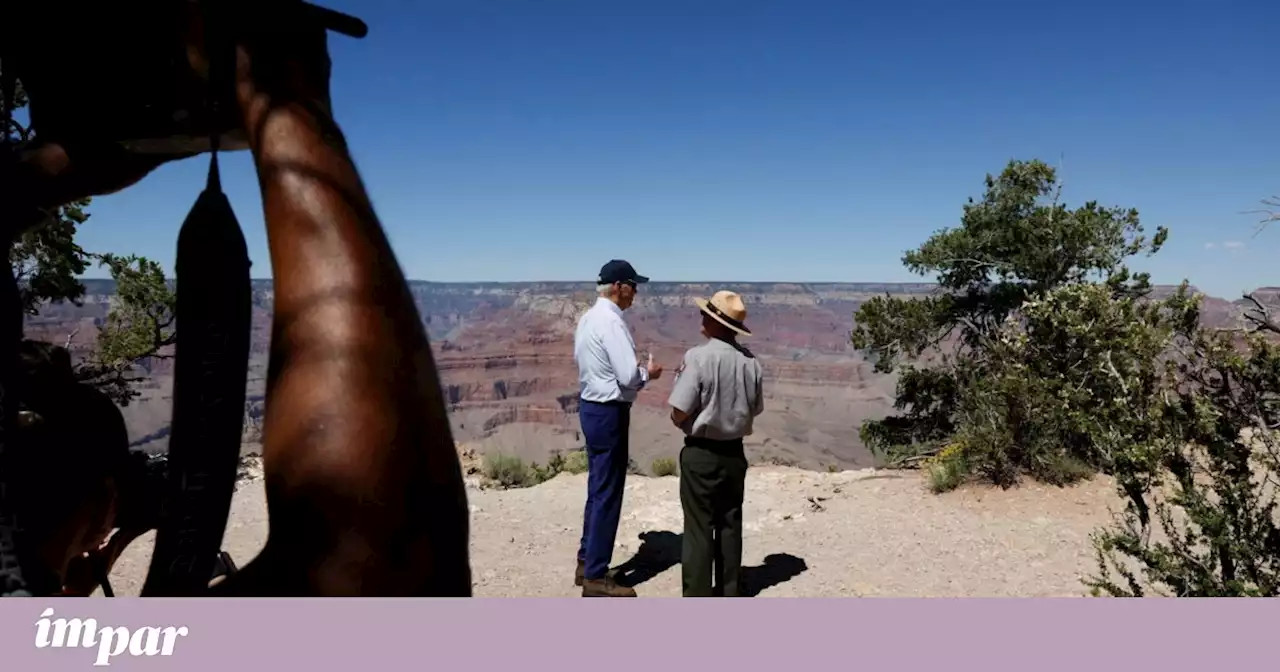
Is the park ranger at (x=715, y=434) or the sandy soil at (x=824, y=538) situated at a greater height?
the park ranger at (x=715, y=434)

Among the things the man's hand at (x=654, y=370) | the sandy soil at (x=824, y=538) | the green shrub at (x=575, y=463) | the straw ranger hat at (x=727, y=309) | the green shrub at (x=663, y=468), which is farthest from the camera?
the green shrub at (x=663, y=468)

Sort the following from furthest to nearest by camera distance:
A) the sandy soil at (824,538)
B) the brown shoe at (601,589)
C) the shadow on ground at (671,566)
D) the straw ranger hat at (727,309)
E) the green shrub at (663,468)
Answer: the green shrub at (663,468), the sandy soil at (824,538), the shadow on ground at (671,566), the brown shoe at (601,589), the straw ranger hat at (727,309)

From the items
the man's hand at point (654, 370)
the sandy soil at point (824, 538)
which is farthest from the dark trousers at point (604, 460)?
the sandy soil at point (824, 538)

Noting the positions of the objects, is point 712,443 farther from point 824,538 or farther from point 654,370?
point 824,538

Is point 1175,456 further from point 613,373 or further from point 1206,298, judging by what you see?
point 613,373

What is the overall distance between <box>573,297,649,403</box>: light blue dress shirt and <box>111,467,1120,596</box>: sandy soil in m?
1.53

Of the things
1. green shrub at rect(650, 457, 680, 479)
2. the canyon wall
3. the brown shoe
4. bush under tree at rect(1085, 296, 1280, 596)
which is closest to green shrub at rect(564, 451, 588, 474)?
green shrub at rect(650, 457, 680, 479)

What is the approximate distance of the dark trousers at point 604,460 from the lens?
4309 mm

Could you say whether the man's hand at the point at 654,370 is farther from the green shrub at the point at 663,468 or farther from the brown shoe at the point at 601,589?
the green shrub at the point at 663,468

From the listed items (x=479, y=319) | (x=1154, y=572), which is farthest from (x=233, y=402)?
(x=479, y=319)

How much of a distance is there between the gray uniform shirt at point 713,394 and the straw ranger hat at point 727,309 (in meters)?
0.20

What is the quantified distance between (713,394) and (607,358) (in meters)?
0.64

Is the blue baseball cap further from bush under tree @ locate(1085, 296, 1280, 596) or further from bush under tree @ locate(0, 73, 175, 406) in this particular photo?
bush under tree @ locate(0, 73, 175, 406)

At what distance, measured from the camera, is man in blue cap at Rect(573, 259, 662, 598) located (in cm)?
429
